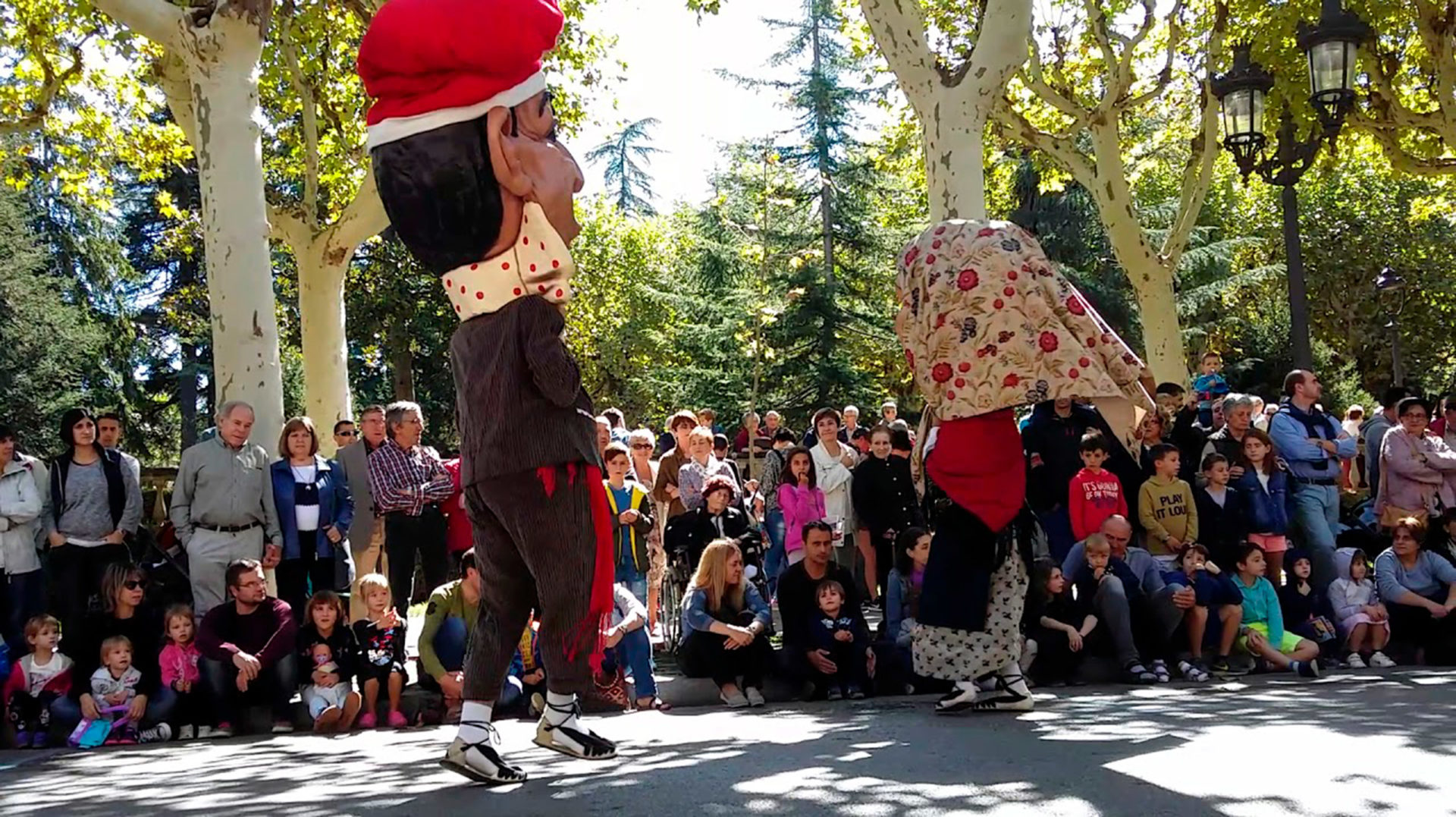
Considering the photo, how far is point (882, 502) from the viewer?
38.1 ft

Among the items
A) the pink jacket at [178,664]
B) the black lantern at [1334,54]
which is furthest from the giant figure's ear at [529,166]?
the black lantern at [1334,54]

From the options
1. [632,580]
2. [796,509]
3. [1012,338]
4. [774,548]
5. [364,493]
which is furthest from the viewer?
[774,548]

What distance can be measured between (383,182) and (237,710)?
4.18 metres

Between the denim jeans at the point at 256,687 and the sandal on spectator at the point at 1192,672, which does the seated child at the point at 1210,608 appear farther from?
the denim jeans at the point at 256,687

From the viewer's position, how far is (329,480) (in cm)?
961

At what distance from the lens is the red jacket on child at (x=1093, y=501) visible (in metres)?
9.77

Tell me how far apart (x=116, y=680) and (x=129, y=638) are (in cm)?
31

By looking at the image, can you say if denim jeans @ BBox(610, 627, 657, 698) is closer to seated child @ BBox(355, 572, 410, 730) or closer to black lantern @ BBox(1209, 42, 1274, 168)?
seated child @ BBox(355, 572, 410, 730)

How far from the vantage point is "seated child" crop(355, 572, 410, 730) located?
8.52 metres

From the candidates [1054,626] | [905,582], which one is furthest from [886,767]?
[905,582]

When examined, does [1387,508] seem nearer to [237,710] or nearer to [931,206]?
[931,206]

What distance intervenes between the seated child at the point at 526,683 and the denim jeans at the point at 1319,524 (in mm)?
5551

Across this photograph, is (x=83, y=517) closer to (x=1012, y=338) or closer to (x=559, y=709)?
(x=559, y=709)

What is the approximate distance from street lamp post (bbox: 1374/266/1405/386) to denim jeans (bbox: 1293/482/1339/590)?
15566 mm
